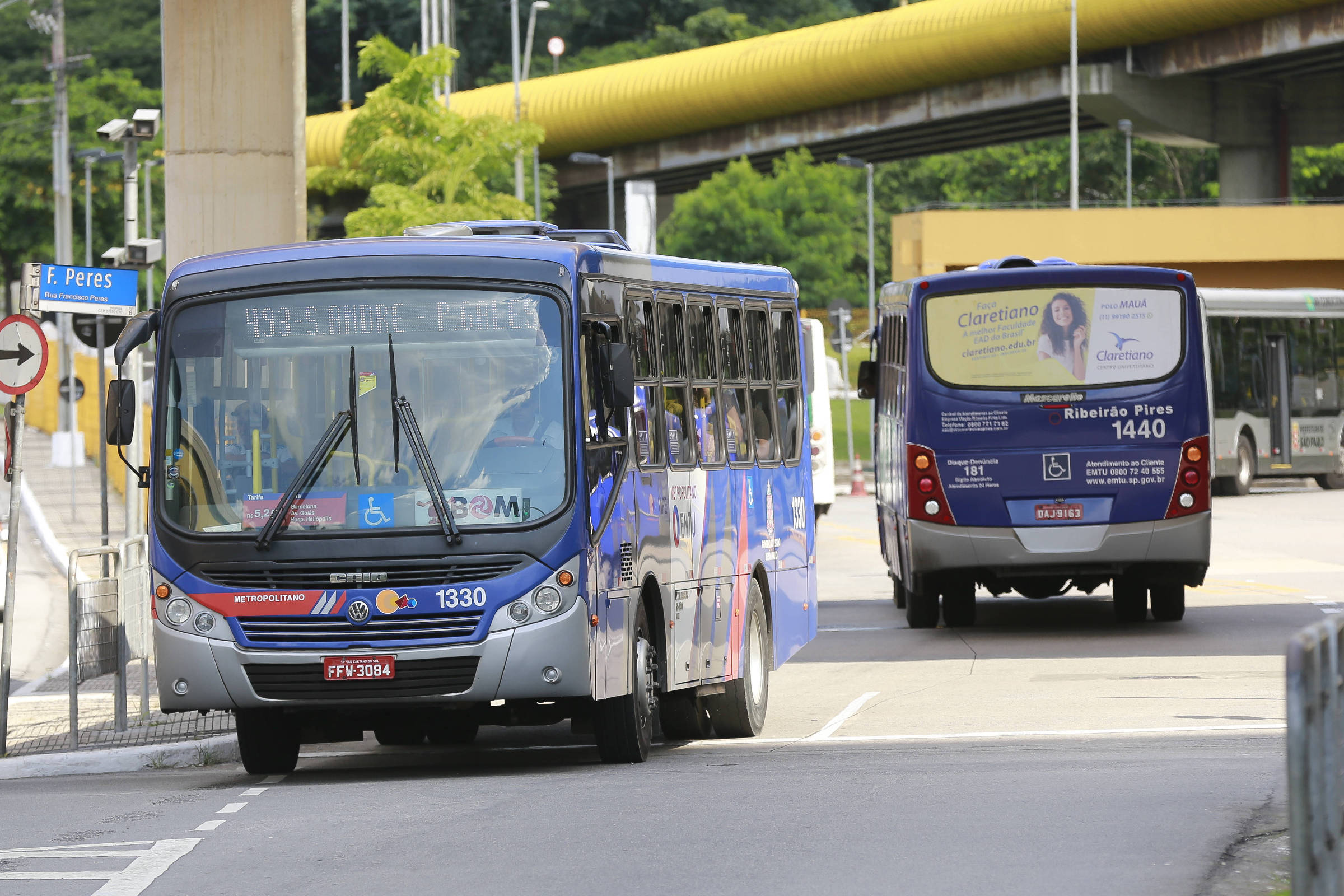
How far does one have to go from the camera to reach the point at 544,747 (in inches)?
523

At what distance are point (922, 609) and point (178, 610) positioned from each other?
9.78 m

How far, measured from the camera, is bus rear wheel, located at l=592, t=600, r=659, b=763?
11359 millimetres

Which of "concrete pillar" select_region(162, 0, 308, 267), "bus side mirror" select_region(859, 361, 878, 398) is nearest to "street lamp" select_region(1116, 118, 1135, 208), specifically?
"bus side mirror" select_region(859, 361, 878, 398)

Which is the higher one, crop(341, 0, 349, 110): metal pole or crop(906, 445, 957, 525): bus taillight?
crop(341, 0, 349, 110): metal pole

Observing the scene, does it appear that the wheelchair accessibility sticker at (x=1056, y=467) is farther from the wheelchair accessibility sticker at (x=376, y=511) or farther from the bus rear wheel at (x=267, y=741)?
the wheelchair accessibility sticker at (x=376, y=511)

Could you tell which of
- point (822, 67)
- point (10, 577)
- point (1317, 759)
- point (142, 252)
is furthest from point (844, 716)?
point (822, 67)

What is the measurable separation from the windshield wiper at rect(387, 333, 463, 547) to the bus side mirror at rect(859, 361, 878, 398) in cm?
1187

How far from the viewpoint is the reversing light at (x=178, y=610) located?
11016mm

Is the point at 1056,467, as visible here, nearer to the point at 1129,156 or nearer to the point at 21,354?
the point at 21,354

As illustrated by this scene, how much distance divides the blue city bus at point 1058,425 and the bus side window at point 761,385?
12.9 ft

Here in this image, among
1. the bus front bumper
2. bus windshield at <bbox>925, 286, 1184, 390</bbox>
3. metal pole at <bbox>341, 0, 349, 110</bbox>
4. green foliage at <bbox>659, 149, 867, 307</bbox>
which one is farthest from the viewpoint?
metal pole at <bbox>341, 0, 349, 110</bbox>

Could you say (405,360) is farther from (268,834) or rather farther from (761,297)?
(761,297)

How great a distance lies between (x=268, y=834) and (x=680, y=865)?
6.48ft

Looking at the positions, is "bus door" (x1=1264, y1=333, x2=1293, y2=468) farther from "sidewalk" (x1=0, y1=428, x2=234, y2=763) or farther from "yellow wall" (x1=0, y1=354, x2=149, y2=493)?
"sidewalk" (x1=0, y1=428, x2=234, y2=763)
